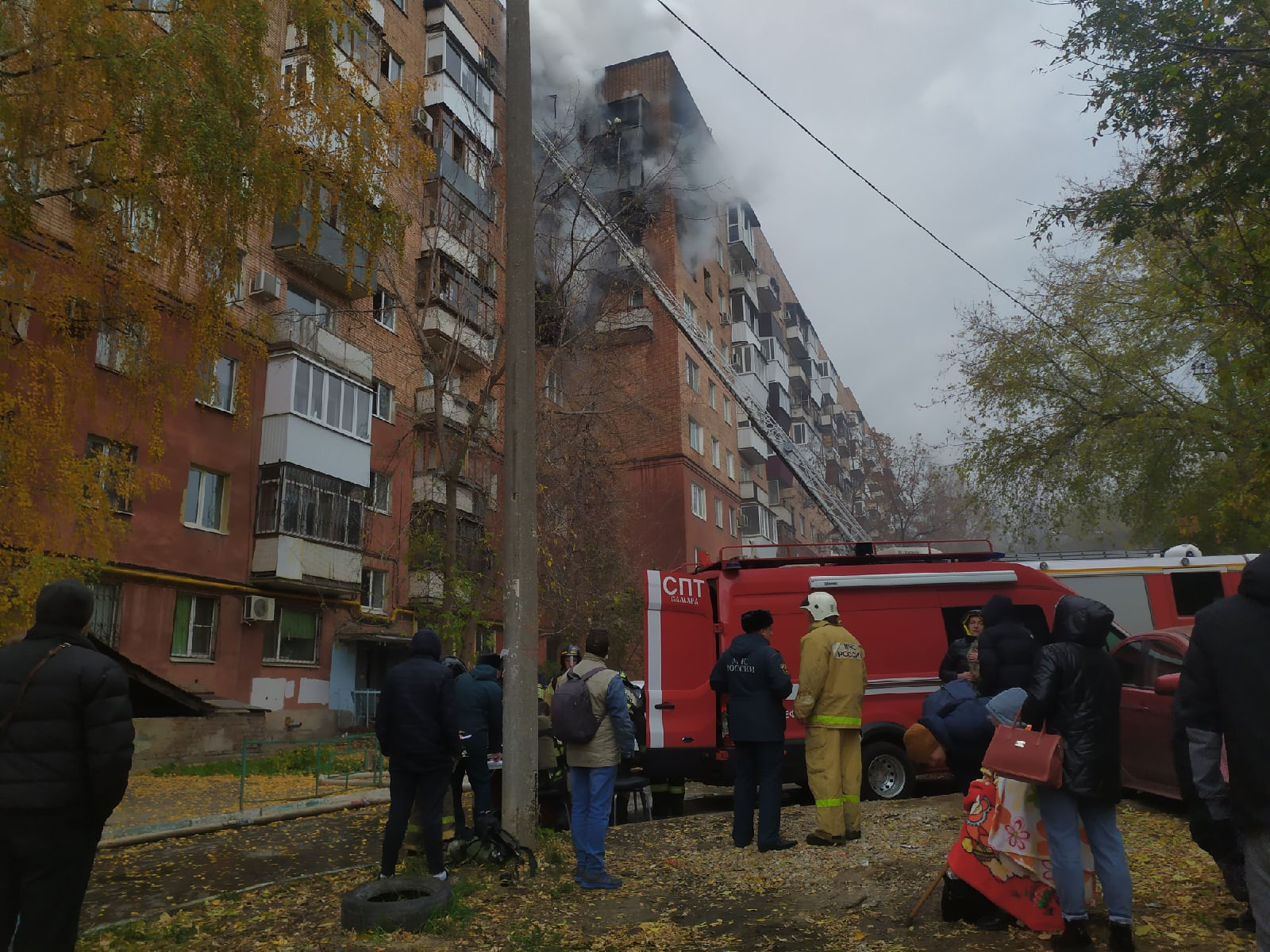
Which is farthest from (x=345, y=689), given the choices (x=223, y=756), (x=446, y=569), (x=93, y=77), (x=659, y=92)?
(x=659, y=92)

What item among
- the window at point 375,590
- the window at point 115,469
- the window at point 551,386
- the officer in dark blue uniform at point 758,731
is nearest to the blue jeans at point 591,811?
the officer in dark blue uniform at point 758,731

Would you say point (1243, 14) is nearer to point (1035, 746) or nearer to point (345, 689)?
point (1035, 746)

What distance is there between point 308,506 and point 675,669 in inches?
614

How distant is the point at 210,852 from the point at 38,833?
6.22 metres

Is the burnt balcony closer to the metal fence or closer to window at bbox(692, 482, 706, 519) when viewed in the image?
the metal fence

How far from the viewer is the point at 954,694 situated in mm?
7121

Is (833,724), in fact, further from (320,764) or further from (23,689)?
(320,764)

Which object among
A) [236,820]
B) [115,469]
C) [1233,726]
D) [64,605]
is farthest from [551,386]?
[1233,726]

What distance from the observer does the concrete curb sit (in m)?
10.4

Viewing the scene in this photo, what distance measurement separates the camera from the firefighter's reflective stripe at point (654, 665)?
10.1 metres

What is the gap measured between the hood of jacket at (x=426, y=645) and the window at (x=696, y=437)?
3185 centimetres

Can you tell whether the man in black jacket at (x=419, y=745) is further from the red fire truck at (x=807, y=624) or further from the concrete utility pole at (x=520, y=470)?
the red fire truck at (x=807, y=624)

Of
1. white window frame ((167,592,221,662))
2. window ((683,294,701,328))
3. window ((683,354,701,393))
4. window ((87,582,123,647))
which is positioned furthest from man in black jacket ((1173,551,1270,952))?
window ((683,294,701,328))

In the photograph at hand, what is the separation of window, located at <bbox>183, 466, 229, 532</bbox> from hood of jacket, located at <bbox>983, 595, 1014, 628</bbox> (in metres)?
18.3
